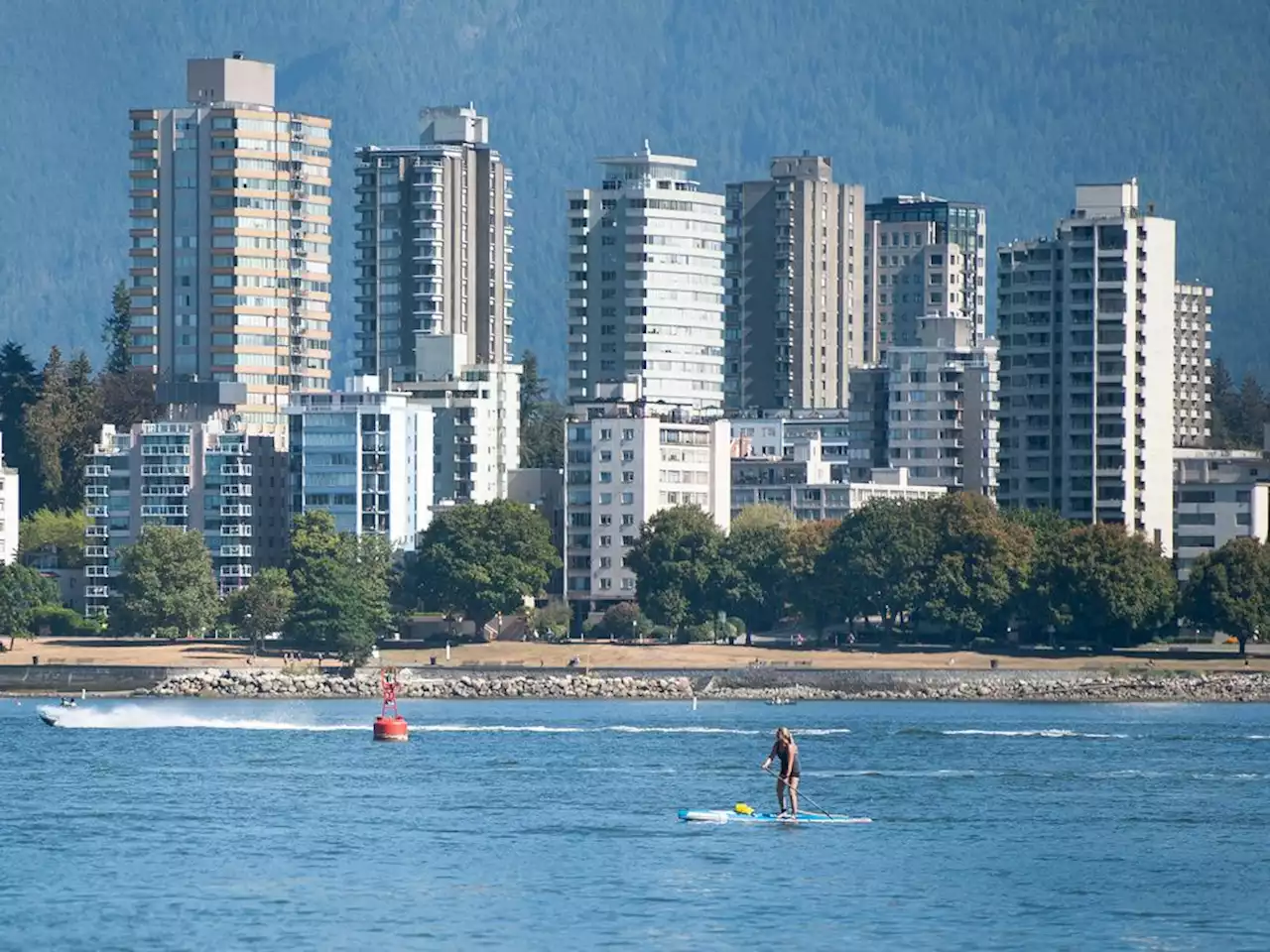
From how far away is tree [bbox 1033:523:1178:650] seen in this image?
610ft

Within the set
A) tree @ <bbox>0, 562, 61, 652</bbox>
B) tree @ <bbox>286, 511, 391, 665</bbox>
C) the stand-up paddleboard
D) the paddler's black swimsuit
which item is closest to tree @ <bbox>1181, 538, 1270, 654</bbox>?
tree @ <bbox>286, 511, 391, 665</bbox>

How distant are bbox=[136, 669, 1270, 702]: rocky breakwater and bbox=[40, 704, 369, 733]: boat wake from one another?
26.3 metres

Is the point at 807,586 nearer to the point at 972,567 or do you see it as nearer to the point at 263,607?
the point at 972,567

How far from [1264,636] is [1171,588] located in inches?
252

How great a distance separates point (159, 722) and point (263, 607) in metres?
53.7

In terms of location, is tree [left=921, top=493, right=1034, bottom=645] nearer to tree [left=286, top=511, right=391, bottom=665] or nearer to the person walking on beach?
tree [left=286, top=511, right=391, bottom=665]

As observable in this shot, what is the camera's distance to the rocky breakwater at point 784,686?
173 m

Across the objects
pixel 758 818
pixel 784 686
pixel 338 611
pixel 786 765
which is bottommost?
pixel 784 686

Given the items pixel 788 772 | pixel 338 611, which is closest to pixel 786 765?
pixel 788 772

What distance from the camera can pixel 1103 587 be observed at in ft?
608

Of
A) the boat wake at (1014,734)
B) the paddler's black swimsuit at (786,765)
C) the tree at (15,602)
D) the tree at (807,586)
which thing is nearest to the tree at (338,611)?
the tree at (15,602)

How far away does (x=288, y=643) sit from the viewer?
190 m

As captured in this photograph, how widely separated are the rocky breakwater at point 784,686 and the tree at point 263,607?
550 inches

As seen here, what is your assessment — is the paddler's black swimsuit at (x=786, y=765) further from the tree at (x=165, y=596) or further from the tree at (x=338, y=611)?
the tree at (x=165, y=596)
